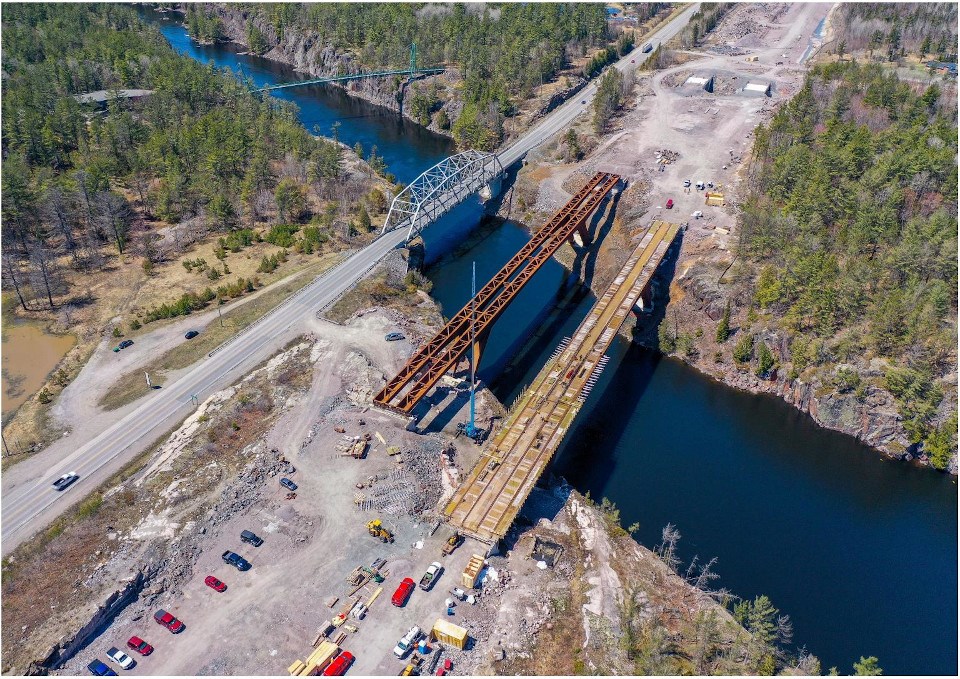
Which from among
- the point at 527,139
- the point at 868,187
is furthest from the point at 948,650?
the point at 527,139

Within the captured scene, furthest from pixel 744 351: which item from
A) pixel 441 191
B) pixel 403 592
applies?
pixel 441 191

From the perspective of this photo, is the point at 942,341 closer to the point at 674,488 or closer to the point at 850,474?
the point at 850,474

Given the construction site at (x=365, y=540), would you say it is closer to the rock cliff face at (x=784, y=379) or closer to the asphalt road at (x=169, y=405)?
the asphalt road at (x=169, y=405)

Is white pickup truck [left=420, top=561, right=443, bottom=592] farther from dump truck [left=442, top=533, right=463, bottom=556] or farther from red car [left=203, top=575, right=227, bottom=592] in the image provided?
red car [left=203, top=575, right=227, bottom=592]

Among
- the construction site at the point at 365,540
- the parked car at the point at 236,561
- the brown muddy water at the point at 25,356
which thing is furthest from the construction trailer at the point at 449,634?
the brown muddy water at the point at 25,356

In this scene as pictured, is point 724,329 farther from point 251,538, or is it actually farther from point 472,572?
point 251,538

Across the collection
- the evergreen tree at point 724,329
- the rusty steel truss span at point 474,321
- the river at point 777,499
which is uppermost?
the rusty steel truss span at point 474,321
